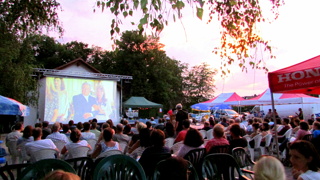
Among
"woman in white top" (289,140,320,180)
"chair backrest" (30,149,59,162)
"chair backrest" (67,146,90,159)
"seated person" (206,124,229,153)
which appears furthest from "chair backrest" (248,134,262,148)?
"chair backrest" (30,149,59,162)

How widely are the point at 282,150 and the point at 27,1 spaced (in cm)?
651

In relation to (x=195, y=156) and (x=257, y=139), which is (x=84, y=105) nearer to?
(x=257, y=139)

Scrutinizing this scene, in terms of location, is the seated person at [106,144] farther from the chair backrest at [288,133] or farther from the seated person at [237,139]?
the chair backrest at [288,133]

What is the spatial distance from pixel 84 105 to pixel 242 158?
1412 centimetres

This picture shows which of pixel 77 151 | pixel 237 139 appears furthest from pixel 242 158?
pixel 77 151

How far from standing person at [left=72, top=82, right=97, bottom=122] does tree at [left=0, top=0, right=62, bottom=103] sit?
2.49 metres

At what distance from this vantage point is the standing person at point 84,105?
16.1m

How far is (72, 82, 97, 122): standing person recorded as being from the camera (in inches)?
632

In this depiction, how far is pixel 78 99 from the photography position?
53.1 feet

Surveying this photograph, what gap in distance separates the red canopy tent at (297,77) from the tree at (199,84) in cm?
3525

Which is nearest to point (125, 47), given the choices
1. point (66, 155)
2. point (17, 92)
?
point (17, 92)

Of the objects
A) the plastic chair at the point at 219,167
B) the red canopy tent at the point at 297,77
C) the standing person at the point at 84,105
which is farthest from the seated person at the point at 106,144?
the standing person at the point at 84,105

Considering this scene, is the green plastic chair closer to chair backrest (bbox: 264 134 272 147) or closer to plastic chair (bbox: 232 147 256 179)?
plastic chair (bbox: 232 147 256 179)

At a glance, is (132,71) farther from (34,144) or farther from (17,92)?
(34,144)
